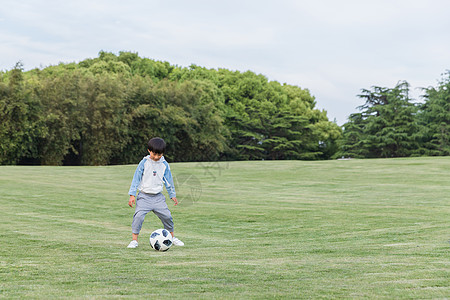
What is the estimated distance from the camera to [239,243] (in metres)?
9.02

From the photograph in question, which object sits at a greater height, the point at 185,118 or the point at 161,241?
the point at 185,118

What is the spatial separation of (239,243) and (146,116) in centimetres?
3894

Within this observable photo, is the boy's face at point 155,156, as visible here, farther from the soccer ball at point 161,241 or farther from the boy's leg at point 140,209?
the soccer ball at point 161,241

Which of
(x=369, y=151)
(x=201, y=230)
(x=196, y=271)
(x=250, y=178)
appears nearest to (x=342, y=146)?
(x=369, y=151)

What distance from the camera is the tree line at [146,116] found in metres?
39.1

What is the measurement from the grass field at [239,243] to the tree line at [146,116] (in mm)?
18597

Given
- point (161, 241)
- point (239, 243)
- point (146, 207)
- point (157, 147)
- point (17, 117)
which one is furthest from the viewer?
point (17, 117)

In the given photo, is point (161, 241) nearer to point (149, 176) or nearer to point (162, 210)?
point (162, 210)

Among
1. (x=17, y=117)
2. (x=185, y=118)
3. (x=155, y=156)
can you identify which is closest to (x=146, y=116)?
(x=185, y=118)

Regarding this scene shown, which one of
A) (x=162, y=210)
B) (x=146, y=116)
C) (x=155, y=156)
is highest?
(x=146, y=116)

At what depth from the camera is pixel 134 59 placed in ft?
217

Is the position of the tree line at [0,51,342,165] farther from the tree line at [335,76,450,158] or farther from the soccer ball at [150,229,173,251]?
the soccer ball at [150,229,173,251]

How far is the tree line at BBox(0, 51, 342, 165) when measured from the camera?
39.1 m

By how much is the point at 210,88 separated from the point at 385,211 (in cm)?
4744
